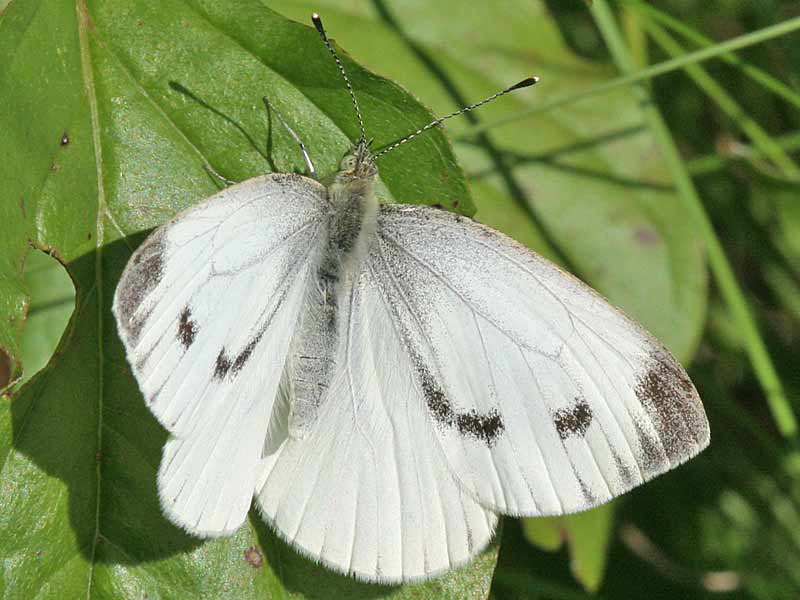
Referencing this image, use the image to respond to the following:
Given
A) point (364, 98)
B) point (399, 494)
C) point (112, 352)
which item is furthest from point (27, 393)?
point (364, 98)

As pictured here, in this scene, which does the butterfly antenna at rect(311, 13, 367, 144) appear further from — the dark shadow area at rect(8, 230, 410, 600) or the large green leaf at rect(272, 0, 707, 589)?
the large green leaf at rect(272, 0, 707, 589)

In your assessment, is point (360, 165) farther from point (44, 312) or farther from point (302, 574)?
point (44, 312)

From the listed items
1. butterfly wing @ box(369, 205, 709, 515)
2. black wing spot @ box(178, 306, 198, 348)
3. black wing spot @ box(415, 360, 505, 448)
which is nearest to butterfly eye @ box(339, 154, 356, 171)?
butterfly wing @ box(369, 205, 709, 515)

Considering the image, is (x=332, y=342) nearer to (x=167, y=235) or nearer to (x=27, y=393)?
(x=167, y=235)

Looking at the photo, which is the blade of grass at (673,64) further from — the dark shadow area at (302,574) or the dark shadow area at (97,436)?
the dark shadow area at (302,574)

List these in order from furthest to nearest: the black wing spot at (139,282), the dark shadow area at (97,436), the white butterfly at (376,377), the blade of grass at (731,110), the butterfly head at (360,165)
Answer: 1. the blade of grass at (731,110)
2. the butterfly head at (360,165)
3. the dark shadow area at (97,436)
4. the white butterfly at (376,377)
5. the black wing spot at (139,282)

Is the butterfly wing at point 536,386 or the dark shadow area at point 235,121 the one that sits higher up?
the dark shadow area at point 235,121

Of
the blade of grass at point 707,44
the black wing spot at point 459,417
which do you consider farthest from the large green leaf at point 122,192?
the blade of grass at point 707,44
